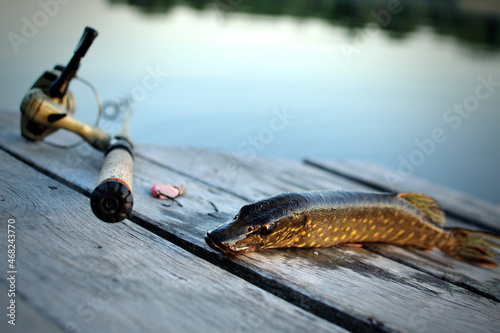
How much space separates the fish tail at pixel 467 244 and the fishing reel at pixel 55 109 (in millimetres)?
1836

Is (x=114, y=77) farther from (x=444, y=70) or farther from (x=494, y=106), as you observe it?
(x=444, y=70)

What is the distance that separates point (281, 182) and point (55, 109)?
144 centimetres

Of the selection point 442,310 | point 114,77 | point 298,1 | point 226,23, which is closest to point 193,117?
point 114,77

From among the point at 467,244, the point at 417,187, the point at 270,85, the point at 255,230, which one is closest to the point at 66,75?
the point at 255,230

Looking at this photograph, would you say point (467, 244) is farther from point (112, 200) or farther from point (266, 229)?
point (112, 200)

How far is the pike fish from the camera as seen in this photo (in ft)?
5.26

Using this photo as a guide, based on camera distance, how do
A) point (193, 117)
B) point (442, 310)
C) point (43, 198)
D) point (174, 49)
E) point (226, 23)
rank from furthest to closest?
point (226, 23)
point (174, 49)
point (193, 117)
point (43, 198)
point (442, 310)

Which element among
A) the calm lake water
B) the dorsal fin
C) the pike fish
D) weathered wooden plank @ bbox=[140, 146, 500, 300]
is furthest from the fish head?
the calm lake water

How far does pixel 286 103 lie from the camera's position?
914 cm

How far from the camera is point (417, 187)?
4195mm

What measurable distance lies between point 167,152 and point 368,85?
1041cm

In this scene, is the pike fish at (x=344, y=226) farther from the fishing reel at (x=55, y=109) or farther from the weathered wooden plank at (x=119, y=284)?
the fishing reel at (x=55, y=109)

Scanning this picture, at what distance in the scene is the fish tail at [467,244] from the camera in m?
2.33

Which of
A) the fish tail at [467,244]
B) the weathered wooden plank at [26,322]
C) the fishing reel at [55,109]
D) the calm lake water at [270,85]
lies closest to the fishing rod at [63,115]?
the fishing reel at [55,109]
